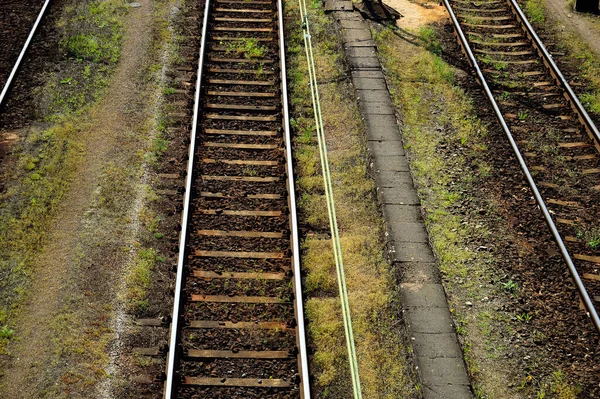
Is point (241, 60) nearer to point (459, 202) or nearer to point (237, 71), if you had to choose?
point (237, 71)

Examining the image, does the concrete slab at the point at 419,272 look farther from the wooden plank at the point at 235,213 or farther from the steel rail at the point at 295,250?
the wooden plank at the point at 235,213

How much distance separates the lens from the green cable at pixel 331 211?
8930mm

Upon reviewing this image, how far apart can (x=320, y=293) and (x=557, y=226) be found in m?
3.88

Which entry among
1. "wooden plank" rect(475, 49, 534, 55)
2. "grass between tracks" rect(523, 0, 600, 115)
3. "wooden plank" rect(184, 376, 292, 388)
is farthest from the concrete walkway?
"grass between tracks" rect(523, 0, 600, 115)

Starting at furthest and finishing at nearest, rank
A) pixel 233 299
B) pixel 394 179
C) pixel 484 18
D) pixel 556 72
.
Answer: pixel 484 18
pixel 556 72
pixel 394 179
pixel 233 299

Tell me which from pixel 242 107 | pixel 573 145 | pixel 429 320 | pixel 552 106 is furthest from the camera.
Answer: pixel 552 106

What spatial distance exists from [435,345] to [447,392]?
0.70 m

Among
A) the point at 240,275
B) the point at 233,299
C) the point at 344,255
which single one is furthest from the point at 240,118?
the point at 233,299

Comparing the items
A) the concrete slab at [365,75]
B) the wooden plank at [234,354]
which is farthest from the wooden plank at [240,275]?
the concrete slab at [365,75]

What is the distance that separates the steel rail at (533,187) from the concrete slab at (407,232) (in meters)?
1.89

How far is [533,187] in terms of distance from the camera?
11688 millimetres

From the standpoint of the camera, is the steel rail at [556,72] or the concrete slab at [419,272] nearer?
the concrete slab at [419,272]

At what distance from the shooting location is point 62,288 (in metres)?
9.71

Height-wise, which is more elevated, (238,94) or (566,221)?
(238,94)
